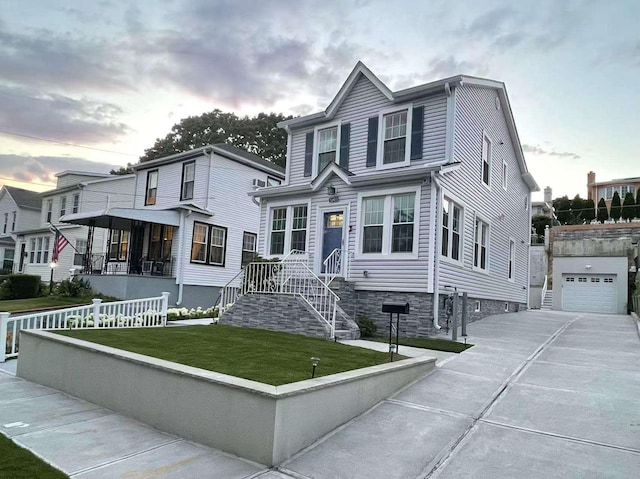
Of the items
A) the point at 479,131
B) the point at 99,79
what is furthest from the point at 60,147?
the point at 479,131

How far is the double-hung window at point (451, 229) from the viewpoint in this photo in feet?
39.4

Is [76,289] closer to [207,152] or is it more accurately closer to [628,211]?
[207,152]

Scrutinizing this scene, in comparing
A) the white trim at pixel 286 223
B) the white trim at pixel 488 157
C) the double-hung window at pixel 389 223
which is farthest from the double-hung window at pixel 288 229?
the white trim at pixel 488 157

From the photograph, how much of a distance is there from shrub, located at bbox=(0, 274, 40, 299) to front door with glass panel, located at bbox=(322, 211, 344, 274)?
15.6 metres

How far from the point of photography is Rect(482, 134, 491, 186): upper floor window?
15.3 metres

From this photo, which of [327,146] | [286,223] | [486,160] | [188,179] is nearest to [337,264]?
[286,223]

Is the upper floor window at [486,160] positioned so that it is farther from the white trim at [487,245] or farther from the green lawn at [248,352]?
the green lawn at [248,352]

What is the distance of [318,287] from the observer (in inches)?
437

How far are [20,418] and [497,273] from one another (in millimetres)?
15190

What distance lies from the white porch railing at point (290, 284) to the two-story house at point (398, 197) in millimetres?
1050

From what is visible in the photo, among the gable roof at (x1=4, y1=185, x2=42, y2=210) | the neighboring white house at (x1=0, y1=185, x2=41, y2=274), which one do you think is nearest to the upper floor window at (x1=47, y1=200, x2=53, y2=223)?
the gable roof at (x1=4, y1=185, x2=42, y2=210)

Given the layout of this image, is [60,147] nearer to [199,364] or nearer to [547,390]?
[199,364]

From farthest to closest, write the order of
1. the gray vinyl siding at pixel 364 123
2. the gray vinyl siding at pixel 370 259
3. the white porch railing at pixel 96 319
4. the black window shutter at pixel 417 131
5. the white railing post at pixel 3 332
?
the black window shutter at pixel 417 131 < the gray vinyl siding at pixel 364 123 < the gray vinyl siding at pixel 370 259 < the white porch railing at pixel 96 319 < the white railing post at pixel 3 332

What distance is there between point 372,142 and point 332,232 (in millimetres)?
2946
